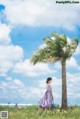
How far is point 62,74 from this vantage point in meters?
18.8

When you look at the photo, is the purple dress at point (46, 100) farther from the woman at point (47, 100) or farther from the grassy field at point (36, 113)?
the grassy field at point (36, 113)

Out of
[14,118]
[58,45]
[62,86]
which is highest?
[58,45]

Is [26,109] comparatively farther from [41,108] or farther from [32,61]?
[32,61]

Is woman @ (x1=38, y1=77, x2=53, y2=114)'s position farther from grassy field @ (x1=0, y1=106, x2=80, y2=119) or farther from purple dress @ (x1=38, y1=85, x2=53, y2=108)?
grassy field @ (x1=0, y1=106, x2=80, y2=119)

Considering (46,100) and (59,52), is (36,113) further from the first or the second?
(59,52)

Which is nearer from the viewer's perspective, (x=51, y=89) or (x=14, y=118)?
(x=14, y=118)

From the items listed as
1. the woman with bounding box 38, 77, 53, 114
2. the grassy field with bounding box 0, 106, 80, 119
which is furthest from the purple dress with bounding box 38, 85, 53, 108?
the grassy field with bounding box 0, 106, 80, 119

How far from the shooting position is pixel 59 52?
62.3ft

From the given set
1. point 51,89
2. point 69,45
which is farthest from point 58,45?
point 51,89

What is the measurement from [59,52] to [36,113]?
221 centimetres

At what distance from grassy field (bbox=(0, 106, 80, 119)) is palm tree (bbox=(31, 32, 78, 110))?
0.44 m

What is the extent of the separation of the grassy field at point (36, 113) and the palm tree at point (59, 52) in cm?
44

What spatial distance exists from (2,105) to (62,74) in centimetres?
225

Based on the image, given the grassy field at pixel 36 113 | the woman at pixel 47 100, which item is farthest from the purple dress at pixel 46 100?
the grassy field at pixel 36 113
